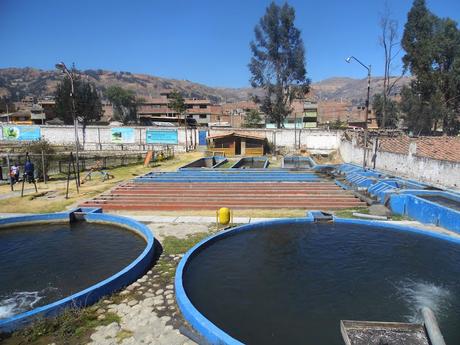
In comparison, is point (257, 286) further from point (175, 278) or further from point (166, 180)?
point (166, 180)

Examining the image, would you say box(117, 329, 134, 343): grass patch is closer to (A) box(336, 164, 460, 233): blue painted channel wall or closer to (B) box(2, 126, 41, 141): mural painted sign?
(A) box(336, 164, 460, 233): blue painted channel wall

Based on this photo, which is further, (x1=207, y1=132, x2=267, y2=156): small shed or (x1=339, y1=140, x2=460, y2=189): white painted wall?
(x1=207, y1=132, x2=267, y2=156): small shed

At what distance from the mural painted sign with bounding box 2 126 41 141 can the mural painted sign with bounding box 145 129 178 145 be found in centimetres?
1990

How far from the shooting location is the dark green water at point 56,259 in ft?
27.9

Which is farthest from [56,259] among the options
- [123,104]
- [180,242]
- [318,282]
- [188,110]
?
[123,104]

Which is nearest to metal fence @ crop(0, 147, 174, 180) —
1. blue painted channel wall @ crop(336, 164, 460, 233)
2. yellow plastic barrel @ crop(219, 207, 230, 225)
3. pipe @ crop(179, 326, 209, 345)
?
yellow plastic barrel @ crop(219, 207, 230, 225)

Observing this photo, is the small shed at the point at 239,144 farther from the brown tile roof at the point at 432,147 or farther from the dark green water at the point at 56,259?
the dark green water at the point at 56,259

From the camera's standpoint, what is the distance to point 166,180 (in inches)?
917

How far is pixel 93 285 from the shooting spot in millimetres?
8500

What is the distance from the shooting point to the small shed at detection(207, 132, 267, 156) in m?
45.1

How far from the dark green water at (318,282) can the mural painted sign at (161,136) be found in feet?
132

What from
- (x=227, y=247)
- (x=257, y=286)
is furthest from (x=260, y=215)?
(x=257, y=286)

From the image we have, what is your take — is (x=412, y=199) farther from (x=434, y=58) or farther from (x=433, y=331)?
(x=434, y=58)

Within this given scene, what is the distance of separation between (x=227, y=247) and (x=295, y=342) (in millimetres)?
5255
